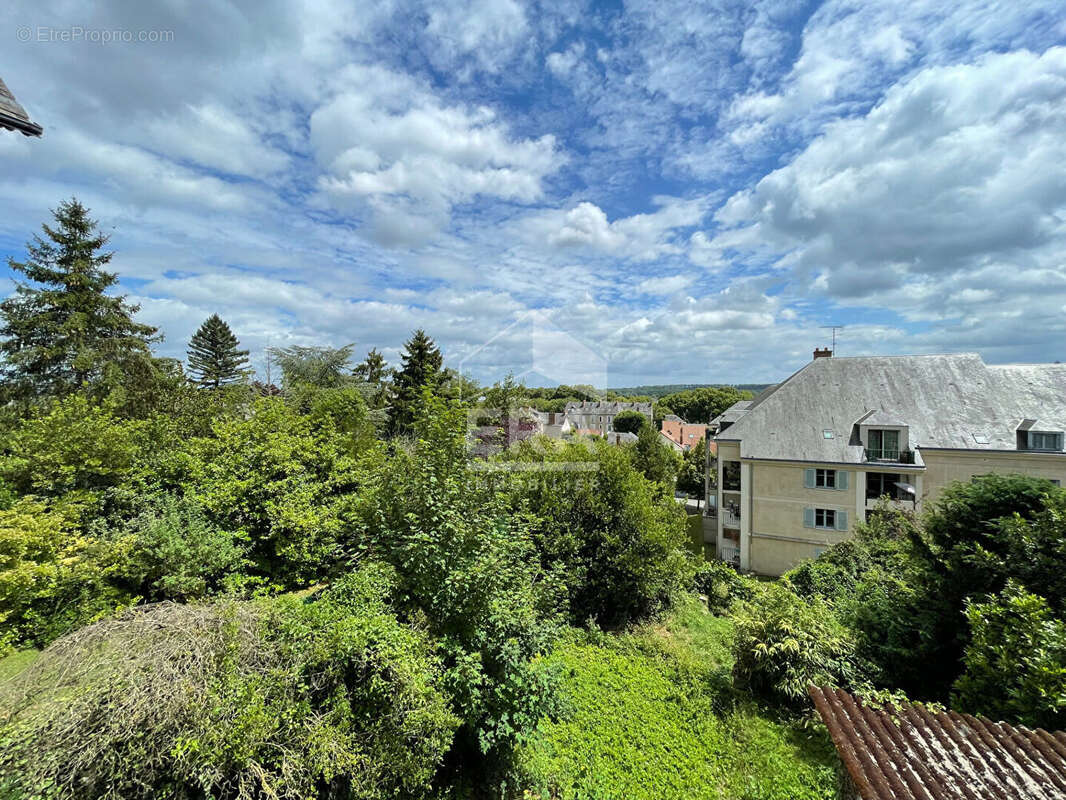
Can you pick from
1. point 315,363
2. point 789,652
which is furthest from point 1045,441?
point 315,363

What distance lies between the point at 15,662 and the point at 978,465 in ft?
86.0

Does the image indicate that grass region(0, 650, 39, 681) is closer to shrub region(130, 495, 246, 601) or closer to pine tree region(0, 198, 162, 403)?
shrub region(130, 495, 246, 601)

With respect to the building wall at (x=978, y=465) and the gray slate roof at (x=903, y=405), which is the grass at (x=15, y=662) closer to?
the gray slate roof at (x=903, y=405)

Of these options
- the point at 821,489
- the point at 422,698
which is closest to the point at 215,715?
the point at 422,698

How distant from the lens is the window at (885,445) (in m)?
16.9

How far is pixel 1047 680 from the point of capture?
14.4 ft

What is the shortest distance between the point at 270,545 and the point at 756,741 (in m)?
9.57

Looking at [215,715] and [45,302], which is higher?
[45,302]

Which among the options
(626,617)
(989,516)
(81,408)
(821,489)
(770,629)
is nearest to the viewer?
(989,516)

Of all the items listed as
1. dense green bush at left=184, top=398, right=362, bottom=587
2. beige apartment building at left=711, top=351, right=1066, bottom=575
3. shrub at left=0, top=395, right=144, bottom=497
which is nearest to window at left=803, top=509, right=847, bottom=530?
beige apartment building at left=711, top=351, right=1066, bottom=575

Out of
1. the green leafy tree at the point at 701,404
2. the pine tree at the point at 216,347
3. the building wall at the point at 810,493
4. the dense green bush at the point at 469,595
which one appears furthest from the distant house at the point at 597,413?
the pine tree at the point at 216,347

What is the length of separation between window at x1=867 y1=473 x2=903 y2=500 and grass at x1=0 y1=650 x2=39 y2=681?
77.8 ft

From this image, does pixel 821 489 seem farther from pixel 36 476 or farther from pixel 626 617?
pixel 36 476

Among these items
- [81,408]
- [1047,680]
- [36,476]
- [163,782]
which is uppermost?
[81,408]
